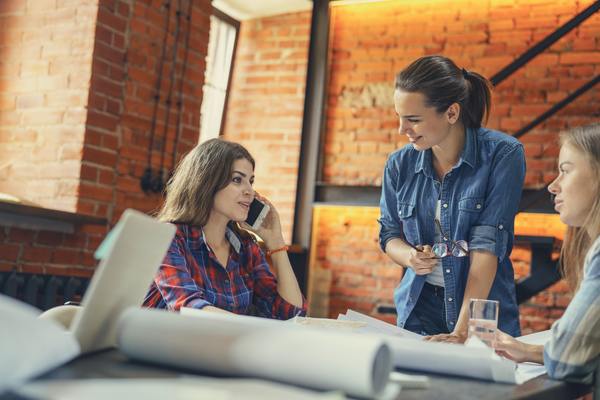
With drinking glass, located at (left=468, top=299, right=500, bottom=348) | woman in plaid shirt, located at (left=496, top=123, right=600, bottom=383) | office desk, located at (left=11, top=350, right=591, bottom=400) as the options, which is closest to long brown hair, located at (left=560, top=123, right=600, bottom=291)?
woman in plaid shirt, located at (left=496, top=123, right=600, bottom=383)

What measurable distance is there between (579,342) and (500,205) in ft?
2.59

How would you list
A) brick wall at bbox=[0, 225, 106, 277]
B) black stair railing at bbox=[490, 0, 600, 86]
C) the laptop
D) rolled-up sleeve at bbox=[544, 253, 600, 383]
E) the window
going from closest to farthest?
the laptop
rolled-up sleeve at bbox=[544, 253, 600, 383]
brick wall at bbox=[0, 225, 106, 277]
black stair railing at bbox=[490, 0, 600, 86]
the window

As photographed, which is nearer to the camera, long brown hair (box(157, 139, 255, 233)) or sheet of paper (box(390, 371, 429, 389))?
sheet of paper (box(390, 371, 429, 389))

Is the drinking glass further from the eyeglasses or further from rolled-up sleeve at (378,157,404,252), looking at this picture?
rolled-up sleeve at (378,157,404,252)

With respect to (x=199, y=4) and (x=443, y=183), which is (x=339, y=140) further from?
(x=443, y=183)

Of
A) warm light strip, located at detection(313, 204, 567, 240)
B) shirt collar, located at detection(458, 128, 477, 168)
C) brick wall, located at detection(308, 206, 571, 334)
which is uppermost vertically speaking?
shirt collar, located at detection(458, 128, 477, 168)

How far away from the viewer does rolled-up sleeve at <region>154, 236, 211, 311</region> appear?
179cm

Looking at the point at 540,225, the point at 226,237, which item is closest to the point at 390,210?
the point at 226,237

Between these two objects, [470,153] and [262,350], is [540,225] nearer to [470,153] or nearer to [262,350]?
[470,153]

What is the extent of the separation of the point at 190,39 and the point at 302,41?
1.58 m

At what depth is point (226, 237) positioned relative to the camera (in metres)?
2.22

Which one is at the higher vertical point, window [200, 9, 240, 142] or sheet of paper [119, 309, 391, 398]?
window [200, 9, 240, 142]

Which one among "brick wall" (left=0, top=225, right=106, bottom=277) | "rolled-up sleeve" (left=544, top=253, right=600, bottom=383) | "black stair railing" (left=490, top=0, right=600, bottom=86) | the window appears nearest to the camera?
"rolled-up sleeve" (left=544, top=253, right=600, bottom=383)

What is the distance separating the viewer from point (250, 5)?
5625 millimetres
